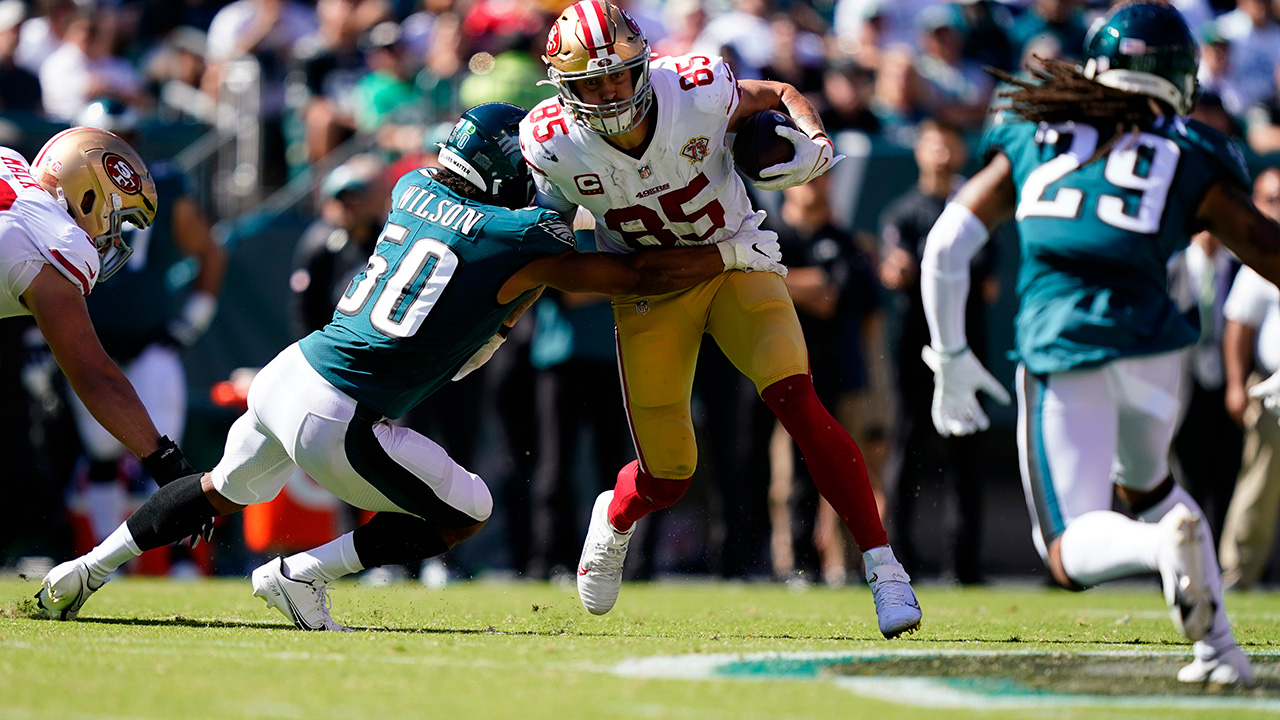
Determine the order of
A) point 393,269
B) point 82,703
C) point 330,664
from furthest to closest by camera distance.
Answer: point 393,269 → point 330,664 → point 82,703

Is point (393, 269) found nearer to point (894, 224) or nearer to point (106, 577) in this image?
point (106, 577)

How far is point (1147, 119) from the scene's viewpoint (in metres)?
3.81

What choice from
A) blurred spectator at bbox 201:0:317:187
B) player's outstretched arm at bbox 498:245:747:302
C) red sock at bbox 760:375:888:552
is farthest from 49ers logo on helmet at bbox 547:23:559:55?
blurred spectator at bbox 201:0:317:187

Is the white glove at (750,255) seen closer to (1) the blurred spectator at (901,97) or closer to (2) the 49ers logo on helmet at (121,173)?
(2) the 49ers logo on helmet at (121,173)

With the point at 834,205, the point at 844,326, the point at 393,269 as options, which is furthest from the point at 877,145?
the point at 393,269

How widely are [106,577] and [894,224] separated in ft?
14.9

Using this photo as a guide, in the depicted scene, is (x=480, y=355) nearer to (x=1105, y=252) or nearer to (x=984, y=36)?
(x=1105, y=252)

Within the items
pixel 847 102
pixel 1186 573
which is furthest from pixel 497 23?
pixel 1186 573

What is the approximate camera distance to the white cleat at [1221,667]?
3357mm

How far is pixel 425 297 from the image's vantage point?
14.4 feet

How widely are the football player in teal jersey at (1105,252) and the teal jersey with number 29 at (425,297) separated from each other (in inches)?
49.6

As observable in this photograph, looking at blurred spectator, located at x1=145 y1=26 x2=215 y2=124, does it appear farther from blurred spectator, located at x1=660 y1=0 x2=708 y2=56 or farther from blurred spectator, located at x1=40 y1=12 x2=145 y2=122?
blurred spectator, located at x1=660 y1=0 x2=708 y2=56

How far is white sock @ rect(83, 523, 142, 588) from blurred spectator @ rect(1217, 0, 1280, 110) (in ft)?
25.6

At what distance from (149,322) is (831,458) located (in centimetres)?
434
